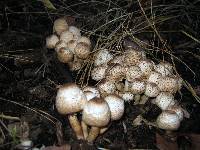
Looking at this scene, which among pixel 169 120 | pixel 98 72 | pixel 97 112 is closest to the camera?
pixel 97 112

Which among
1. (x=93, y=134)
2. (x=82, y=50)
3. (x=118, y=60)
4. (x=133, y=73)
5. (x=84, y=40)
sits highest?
(x=84, y=40)

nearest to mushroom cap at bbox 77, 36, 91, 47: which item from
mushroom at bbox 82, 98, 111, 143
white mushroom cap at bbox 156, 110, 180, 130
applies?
mushroom at bbox 82, 98, 111, 143

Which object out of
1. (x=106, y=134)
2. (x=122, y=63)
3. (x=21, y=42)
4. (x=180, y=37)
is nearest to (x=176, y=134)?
(x=106, y=134)

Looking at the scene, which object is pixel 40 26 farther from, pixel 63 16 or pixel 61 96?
pixel 61 96

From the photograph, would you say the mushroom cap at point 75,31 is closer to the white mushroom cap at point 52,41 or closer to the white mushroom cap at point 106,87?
the white mushroom cap at point 52,41

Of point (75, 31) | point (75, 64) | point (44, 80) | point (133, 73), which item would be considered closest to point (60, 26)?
point (75, 31)

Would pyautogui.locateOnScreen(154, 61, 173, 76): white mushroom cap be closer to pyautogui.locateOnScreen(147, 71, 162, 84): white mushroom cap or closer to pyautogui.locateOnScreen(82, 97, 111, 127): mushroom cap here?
pyautogui.locateOnScreen(147, 71, 162, 84): white mushroom cap

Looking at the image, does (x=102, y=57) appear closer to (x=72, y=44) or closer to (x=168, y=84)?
(x=72, y=44)
